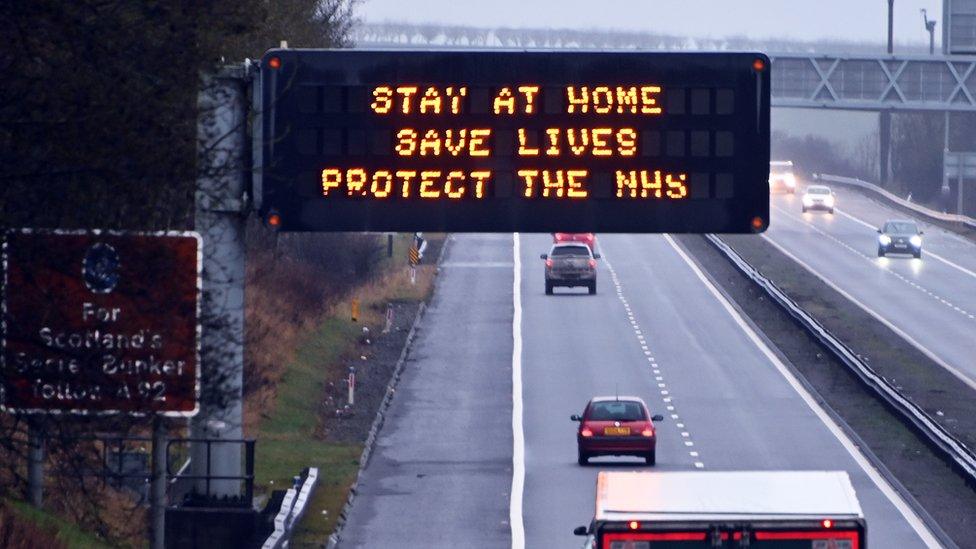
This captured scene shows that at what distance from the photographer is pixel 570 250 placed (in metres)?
67.5

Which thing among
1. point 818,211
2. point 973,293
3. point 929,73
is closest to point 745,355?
point 973,293

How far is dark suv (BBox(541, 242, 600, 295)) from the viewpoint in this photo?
220 ft

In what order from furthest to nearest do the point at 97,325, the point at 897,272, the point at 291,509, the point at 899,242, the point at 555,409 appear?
the point at 899,242, the point at 897,272, the point at 555,409, the point at 291,509, the point at 97,325

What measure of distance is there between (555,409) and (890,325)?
18037mm

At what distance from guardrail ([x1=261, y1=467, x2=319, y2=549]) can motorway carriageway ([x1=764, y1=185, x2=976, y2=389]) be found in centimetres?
2207

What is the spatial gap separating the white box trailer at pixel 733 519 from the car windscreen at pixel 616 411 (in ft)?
69.5

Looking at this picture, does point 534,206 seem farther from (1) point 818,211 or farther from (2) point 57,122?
(1) point 818,211

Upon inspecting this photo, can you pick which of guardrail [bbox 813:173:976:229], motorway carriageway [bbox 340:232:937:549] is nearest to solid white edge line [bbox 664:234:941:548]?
motorway carriageway [bbox 340:232:937:549]

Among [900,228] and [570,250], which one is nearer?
[570,250]

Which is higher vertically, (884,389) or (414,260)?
(414,260)

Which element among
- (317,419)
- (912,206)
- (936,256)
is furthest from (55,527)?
(912,206)

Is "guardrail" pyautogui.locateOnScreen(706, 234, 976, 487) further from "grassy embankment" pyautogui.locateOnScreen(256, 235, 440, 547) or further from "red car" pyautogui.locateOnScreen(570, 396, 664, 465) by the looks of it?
"grassy embankment" pyautogui.locateOnScreen(256, 235, 440, 547)

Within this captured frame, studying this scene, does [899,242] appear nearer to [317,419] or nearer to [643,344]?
[643,344]

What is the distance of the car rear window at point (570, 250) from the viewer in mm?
67062
